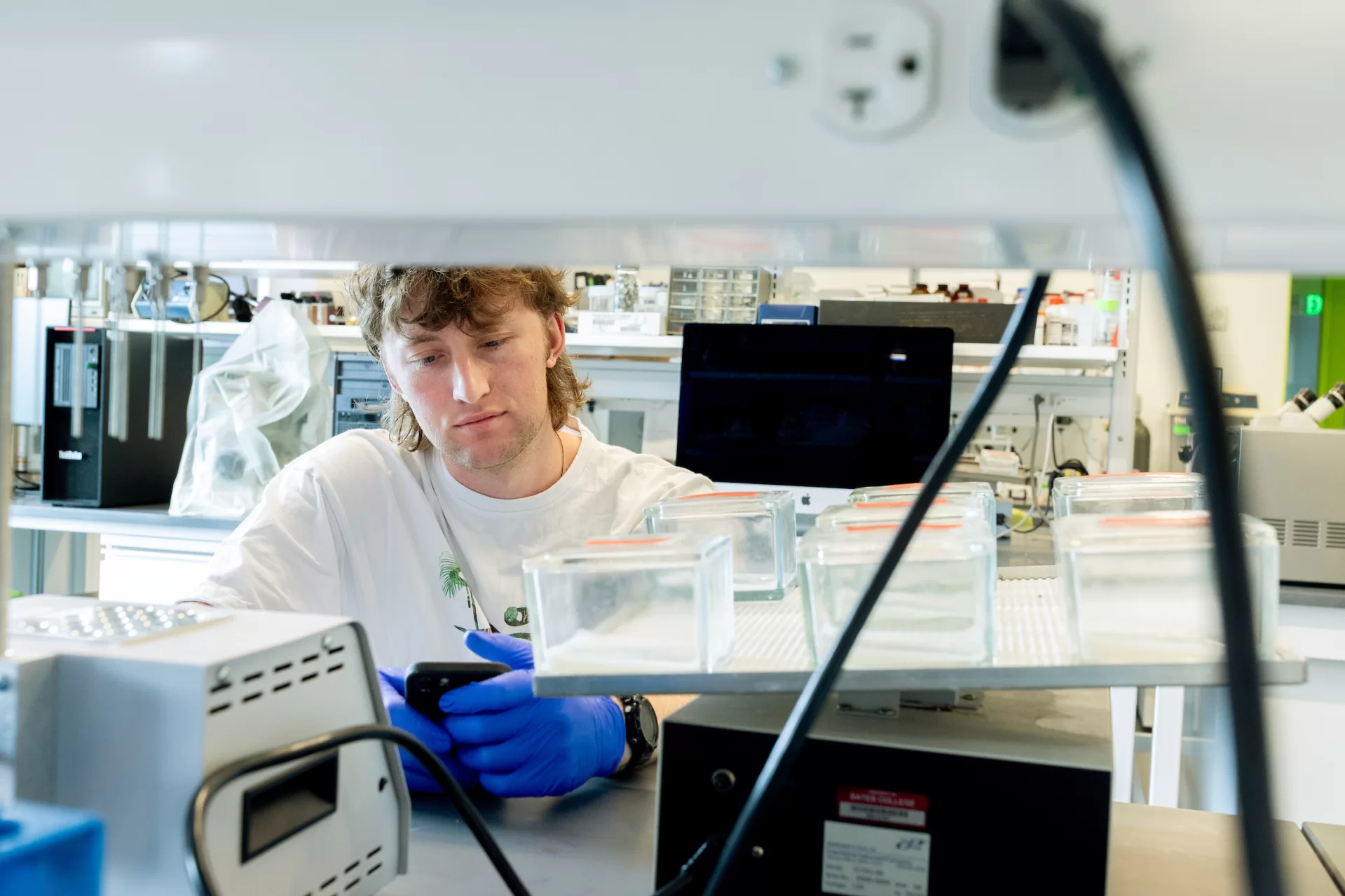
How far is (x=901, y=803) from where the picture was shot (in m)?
0.60

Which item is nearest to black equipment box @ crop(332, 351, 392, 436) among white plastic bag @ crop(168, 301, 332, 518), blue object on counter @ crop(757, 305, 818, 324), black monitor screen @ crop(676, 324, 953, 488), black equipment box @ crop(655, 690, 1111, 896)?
white plastic bag @ crop(168, 301, 332, 518)

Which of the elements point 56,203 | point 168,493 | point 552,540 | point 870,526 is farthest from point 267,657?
point 168,493

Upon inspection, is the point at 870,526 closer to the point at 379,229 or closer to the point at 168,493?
the point at 379,229

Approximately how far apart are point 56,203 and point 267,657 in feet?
0.79

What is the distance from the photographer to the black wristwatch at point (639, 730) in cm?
98

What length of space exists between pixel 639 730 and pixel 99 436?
2417 mm

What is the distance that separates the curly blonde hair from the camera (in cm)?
137

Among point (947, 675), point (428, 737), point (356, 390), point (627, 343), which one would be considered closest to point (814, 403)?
point (627, 343)

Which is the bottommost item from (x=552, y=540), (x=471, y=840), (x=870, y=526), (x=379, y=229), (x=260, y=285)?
(x=471, y=840)

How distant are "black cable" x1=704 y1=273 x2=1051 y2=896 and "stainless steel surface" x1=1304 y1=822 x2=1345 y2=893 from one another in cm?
48

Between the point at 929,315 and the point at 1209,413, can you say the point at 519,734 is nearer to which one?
the point at 1209,413

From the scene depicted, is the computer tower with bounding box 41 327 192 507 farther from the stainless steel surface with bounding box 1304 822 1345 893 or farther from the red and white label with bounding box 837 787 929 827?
the stainless steel surface with bounding box 1304 822 1345 893

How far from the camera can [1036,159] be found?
315 millimetres

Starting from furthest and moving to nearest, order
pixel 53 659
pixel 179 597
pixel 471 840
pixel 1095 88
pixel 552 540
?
1. pixel 552 540
2. pixel 179 597
3. pixel 471 840
4. pixel 53 659
5. pixel 1095 88
